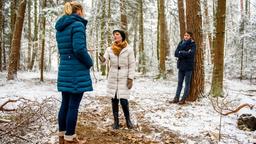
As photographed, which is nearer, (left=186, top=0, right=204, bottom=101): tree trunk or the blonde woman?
the blonde woman

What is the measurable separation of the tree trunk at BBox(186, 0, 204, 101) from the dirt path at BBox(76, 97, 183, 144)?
2.28m

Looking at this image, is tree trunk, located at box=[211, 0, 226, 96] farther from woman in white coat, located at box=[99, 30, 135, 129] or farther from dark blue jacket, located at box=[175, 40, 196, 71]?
woman in white coat, located at box=[99, 30, 135, 129]

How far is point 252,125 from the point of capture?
686 centimetres

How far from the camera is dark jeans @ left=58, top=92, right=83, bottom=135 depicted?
5.07 metres

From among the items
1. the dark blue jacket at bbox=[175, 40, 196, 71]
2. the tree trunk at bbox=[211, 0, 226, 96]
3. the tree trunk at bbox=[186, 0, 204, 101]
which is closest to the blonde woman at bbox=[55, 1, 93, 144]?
the dark blue jacket at bbox=[175, 40, 196, 71]

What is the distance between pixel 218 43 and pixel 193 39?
113 cm

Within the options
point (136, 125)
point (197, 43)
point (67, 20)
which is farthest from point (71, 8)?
point (197, 43)

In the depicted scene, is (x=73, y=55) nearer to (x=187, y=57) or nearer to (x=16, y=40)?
(x=187, y=57)

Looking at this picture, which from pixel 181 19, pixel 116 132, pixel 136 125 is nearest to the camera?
pixel 116 132

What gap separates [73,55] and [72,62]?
4.4 inches

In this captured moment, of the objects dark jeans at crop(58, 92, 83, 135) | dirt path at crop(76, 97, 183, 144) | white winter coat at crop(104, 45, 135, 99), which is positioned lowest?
dirt path at crop(76, 97, 183, 144)

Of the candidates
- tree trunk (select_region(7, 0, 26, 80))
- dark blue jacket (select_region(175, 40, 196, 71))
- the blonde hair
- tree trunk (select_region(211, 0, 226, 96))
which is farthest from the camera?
tree trunk (select_region(7, 0, 26, 80))

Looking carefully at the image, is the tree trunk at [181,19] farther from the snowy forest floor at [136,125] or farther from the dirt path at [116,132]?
the dirt path at [116,132]

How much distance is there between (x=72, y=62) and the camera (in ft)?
16.4
